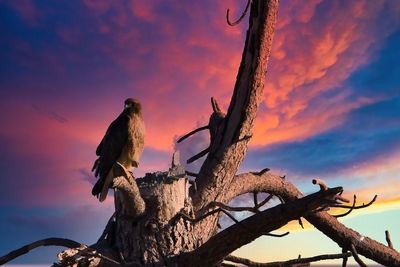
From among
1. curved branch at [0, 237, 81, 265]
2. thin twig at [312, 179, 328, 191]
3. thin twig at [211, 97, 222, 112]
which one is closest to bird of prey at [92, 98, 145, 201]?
curved branch at [0, 237, 81, 265]

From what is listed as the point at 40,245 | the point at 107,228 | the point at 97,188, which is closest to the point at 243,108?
the point at 97,188

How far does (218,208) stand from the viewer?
12.3 feet

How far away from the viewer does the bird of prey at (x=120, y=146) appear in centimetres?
489

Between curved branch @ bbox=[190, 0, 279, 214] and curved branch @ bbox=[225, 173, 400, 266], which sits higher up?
curved branch @ bbox=[190, 0, 279, 214]

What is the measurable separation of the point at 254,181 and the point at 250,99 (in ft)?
4.82

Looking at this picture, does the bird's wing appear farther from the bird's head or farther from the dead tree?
the bird's head

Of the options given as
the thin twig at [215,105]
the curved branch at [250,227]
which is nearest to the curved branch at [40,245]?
the curved branch at [250,227]

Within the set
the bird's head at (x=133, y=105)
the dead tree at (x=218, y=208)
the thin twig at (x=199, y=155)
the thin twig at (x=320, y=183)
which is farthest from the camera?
the bird's head at (x=133, y=105)

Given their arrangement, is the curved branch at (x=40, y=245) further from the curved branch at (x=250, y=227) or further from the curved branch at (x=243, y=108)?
the curved branch at (x=243, y=108)

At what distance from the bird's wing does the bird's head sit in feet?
1.56

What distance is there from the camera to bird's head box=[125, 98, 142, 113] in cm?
563

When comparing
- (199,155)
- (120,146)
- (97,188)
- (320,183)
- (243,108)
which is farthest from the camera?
(199,155)

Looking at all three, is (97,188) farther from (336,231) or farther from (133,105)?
(336,231)

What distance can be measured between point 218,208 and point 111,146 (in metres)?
2.02
